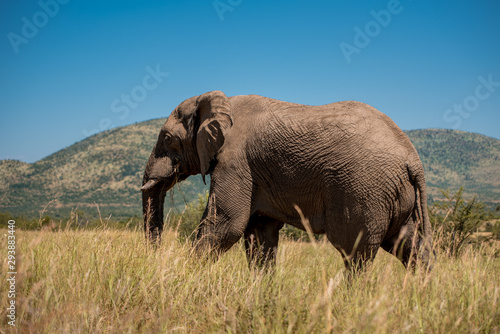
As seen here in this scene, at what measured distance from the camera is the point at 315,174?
169 inches

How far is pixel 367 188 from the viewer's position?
3.99 metres

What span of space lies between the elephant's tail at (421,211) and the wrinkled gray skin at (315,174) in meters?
0.01

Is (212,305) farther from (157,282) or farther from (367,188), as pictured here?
(367,188)

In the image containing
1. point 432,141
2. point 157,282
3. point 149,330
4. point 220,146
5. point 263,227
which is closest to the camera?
point 149,330

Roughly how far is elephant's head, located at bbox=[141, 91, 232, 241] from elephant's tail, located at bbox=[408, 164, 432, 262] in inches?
91.5

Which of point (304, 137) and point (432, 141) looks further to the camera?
point (432, 141)

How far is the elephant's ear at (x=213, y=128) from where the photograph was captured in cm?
488

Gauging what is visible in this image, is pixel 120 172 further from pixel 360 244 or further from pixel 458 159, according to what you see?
Result: pixel 360 244

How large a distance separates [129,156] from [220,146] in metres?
112

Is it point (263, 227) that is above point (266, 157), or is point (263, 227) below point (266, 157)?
below

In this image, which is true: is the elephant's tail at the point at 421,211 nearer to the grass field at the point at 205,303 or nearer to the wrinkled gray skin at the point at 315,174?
the wrinkled gray skin at the point at 315,174

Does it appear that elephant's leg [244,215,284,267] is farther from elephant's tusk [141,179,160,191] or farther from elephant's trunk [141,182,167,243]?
elephant's tusk [141,179,160,191]

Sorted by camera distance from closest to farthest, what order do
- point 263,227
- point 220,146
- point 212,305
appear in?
point 212,305 → point 220,146 → point 263,227

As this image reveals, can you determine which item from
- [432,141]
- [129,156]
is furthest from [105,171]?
[432,141]
